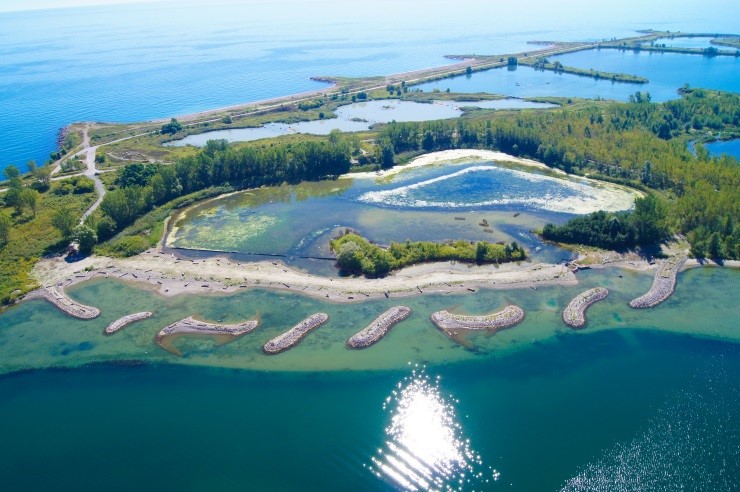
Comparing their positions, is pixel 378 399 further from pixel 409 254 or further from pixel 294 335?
pixel 409 254

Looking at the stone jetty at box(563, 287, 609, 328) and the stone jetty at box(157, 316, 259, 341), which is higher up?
the stone jetty at box(157, 316, 259, 341)

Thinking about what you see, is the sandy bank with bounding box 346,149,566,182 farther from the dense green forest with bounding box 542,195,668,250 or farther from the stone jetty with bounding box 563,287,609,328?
the stone jetty with bounding box 563,287,609,328

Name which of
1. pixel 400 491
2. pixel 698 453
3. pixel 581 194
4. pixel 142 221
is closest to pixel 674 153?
pixel 581 194

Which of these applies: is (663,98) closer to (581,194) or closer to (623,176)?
(623,176)

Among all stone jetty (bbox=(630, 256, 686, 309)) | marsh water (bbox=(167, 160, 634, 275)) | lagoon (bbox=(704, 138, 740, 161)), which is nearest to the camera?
stone jetty (bbox=(630, 256, 686, 309))

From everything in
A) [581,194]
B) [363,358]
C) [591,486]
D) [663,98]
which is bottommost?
[591,486]

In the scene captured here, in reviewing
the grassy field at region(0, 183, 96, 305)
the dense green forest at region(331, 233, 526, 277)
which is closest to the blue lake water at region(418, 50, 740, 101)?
the dense green forest at region(331, 233, 526, 277)

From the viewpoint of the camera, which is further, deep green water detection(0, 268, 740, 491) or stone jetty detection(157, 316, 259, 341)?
stone jetty detection(157, 316, 259, 341)

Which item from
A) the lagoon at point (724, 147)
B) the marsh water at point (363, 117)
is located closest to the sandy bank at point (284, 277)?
the marsh water at point (363, 117)
